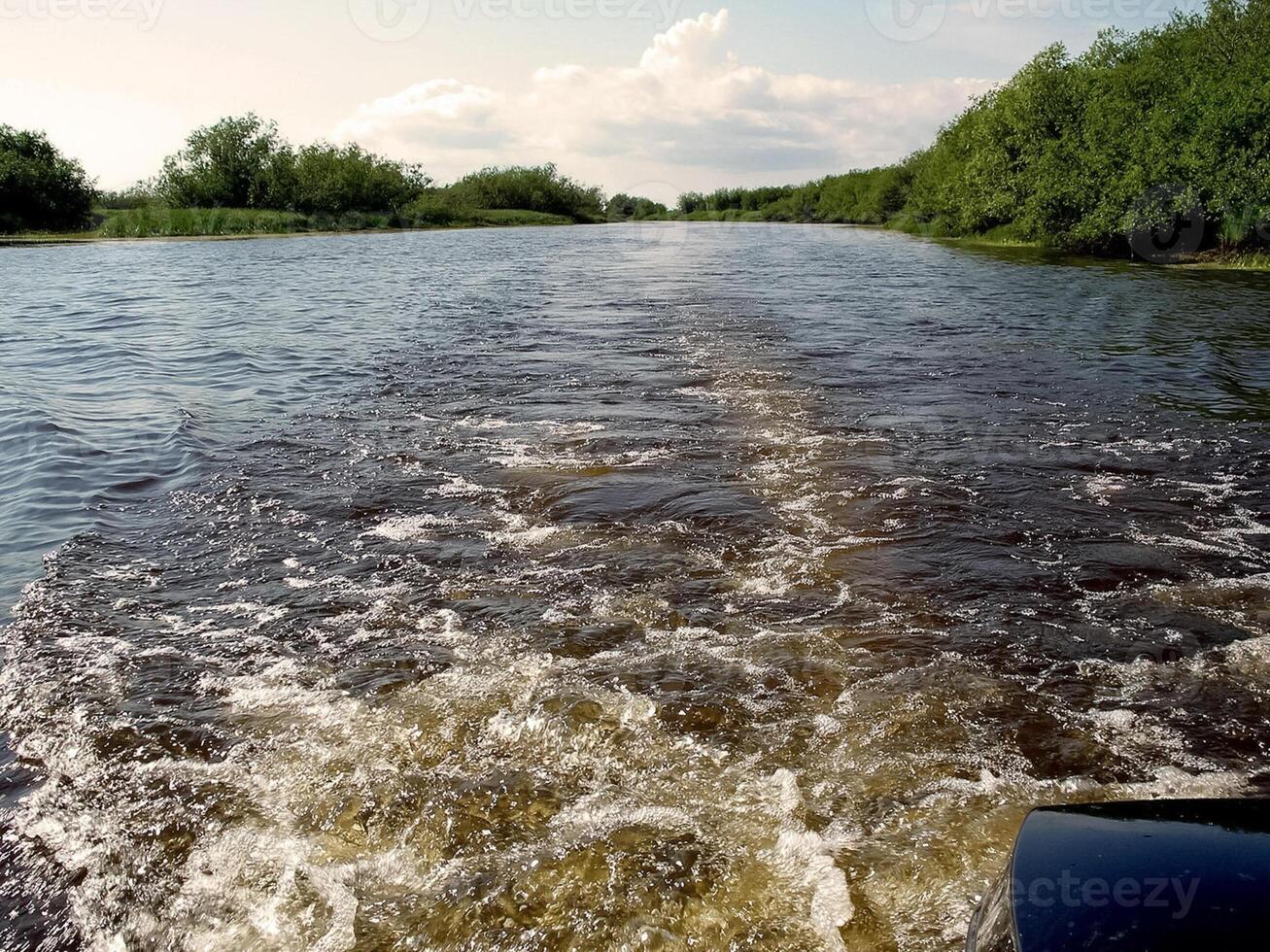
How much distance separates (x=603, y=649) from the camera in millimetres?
4941

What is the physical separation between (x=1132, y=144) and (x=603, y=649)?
3651 cm


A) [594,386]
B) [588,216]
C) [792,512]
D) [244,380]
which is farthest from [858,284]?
[588,216]

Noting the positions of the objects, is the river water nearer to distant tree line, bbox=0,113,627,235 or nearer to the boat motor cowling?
the boat motor cowling

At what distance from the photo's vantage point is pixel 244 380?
13.0 metres

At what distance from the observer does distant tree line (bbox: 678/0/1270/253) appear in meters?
27.6

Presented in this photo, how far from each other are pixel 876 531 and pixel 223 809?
4965mm

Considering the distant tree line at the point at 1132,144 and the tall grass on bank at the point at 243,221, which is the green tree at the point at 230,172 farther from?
the distant tree line at the point at 1132,144

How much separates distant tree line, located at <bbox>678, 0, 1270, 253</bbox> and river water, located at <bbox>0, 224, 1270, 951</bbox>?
21.6m

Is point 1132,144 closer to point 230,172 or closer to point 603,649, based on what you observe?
point 603,649

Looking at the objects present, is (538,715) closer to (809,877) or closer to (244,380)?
(809,877)

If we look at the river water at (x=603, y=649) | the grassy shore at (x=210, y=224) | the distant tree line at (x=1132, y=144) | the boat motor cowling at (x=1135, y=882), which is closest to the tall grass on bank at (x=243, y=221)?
the grassy shore at (x=210, y=224)

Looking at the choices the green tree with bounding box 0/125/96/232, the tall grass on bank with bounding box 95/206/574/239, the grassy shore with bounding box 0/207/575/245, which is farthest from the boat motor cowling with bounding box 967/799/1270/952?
the green tree with bounding box 0/125/96/232

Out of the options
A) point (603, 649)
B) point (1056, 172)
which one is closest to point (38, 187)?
point (1056, 172)

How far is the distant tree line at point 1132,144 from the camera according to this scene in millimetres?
27578
